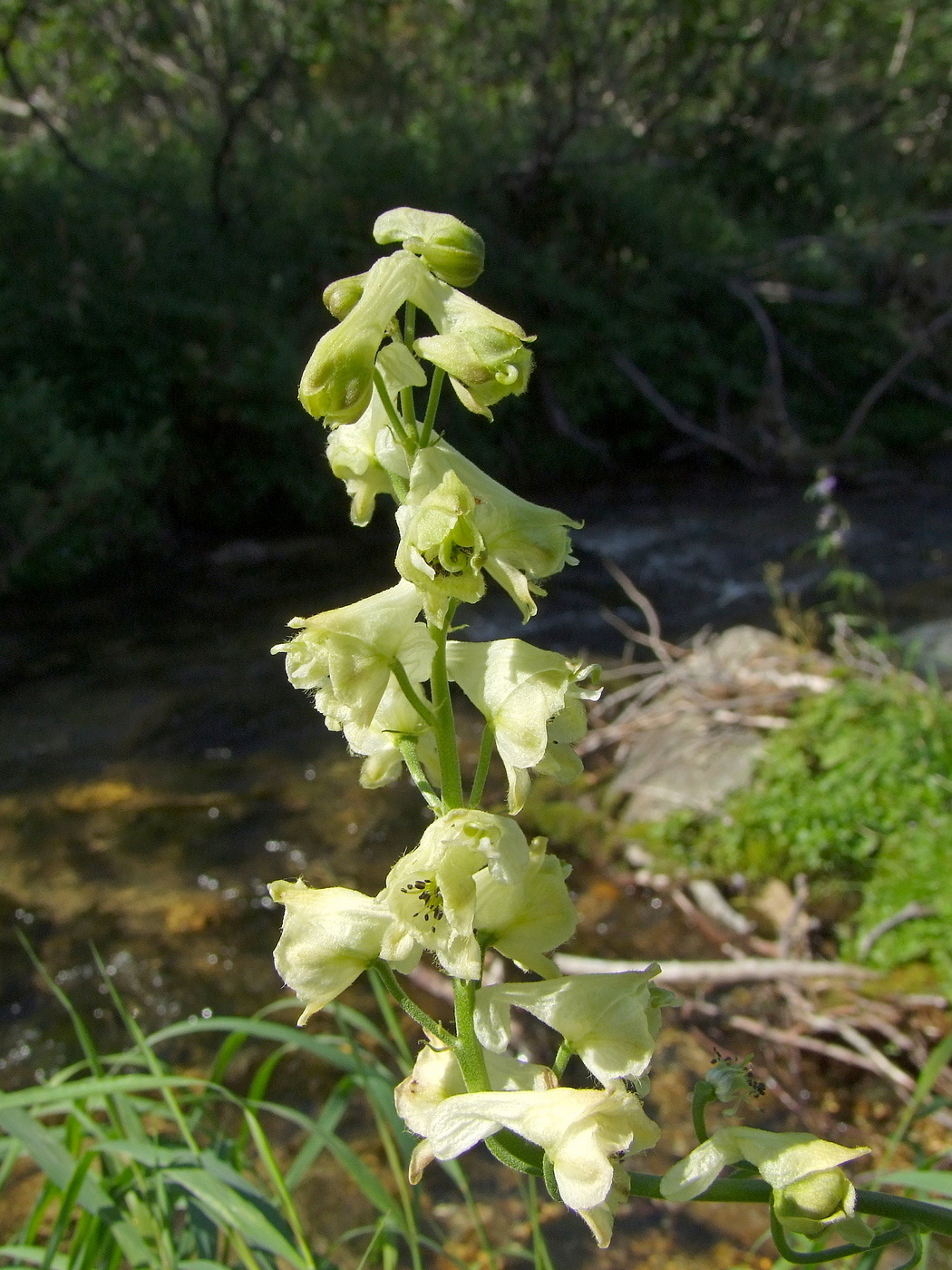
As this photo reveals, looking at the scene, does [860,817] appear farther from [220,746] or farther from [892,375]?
[892,375]

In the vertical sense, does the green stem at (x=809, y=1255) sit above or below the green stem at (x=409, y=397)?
below

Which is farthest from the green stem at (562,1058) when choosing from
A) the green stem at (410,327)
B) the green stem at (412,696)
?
the green stem at (410,327)

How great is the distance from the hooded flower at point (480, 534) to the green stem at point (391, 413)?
0.05m

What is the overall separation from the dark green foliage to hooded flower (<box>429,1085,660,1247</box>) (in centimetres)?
375

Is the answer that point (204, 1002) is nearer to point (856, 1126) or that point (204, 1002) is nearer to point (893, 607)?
point (856, 1126)

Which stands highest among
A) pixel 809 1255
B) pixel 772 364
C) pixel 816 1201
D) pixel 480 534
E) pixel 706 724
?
pixel 480 534

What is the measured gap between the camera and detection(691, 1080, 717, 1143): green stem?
4.17 feet

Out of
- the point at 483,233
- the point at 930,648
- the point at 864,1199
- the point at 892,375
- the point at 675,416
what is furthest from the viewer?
the point at 483,233

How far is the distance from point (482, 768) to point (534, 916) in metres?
0.21

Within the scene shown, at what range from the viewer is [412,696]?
1.35 meters

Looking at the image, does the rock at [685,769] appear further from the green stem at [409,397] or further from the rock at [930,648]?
the green stem at [409,397]

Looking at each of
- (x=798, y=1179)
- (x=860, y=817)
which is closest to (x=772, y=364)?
(x=860, y=817)

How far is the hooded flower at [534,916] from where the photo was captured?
1.34m

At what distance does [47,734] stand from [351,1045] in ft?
19.8
